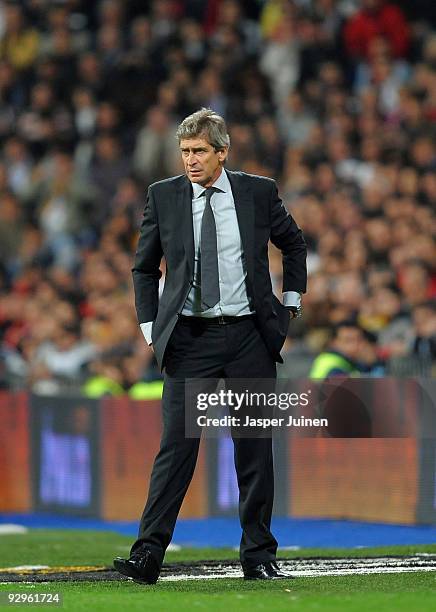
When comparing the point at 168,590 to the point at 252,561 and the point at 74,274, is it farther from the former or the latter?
the point at 74,274

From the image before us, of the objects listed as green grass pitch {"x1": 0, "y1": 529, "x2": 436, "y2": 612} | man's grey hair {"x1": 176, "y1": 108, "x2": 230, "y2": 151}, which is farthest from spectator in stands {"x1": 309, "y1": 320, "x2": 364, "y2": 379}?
man's grey hair {"x1": 176, "y1": 108, "x2": 230, "y2": 151}

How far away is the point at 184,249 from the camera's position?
702 cm

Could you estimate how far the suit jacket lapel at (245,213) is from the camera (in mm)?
7055

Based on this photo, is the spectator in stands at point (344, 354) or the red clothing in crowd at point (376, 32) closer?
the spectator in stands at point (344, 354)

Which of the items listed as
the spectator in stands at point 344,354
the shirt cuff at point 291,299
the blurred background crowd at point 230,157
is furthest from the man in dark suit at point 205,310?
the blurred background crowd at point 230,157

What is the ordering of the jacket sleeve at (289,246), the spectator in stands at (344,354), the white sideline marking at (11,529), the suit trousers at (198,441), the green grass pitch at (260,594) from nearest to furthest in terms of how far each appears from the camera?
the green grass pitch at (260,594) < the suit trousers at (198,441) < the jacket sleeve at (289,246) < the spectator in stands at (344,354) < the white sideline marking at (11,529)

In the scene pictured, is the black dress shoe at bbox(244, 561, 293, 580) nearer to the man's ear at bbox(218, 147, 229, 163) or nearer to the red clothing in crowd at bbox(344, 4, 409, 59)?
the man's ear at bbox(218, 147, 229, 163)

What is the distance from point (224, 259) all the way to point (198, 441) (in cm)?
85

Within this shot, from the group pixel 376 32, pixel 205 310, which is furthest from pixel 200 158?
pixel 376 32

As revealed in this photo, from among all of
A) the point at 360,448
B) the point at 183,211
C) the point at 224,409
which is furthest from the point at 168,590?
the point at 360,448

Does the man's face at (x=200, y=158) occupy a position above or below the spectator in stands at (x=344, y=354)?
above

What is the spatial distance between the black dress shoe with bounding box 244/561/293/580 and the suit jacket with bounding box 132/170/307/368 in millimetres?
972

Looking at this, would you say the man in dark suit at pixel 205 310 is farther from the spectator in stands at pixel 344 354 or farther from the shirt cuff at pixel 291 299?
the spectator in stands at pixel 344 354

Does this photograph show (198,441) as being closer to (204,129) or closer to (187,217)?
(187,217)
